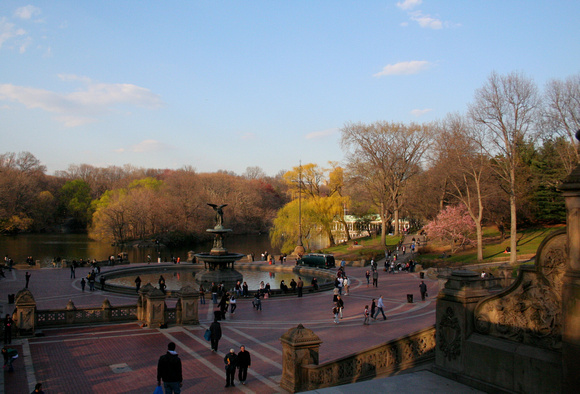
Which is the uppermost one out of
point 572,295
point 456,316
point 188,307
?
point 572,295

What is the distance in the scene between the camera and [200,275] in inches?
1205

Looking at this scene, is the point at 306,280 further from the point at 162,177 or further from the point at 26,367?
the point at 162,177

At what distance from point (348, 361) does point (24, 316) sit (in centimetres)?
1215

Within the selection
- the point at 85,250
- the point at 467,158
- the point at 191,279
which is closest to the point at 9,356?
the point at 191,279

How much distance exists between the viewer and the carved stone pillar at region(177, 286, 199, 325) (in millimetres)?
17859

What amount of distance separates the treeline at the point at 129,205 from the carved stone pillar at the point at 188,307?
5654cm

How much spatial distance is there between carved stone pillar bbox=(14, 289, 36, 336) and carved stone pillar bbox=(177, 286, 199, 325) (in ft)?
17.1

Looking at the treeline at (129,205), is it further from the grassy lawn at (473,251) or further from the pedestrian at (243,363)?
the pedestrian at (243,363)

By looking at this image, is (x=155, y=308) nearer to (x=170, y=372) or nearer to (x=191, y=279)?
(x=170, y=372)

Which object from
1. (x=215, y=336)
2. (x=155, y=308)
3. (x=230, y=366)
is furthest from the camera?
(x=155, y=308)

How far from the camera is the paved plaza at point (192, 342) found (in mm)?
11359

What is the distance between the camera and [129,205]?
73000mm

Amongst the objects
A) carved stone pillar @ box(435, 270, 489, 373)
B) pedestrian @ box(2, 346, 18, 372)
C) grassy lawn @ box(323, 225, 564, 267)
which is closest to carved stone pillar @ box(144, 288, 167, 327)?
pedestrian @ box(2, 346, 18, 372)

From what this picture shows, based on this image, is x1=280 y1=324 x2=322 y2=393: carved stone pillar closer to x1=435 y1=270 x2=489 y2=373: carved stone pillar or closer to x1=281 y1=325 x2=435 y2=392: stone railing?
x1=281 y1=325 x2=435 y2=392: stone railing
